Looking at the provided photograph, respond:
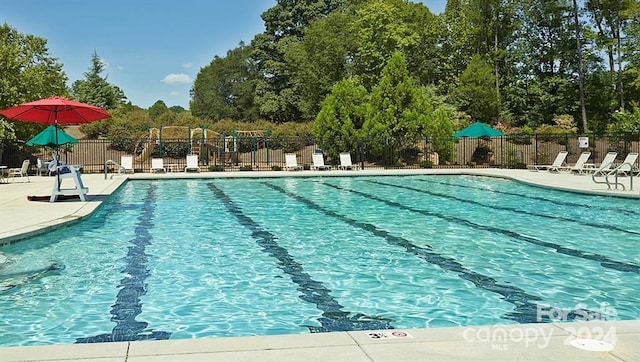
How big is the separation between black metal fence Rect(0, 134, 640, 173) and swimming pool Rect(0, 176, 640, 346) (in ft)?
51.7

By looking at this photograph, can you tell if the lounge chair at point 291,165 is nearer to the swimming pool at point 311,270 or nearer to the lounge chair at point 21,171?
the lounge chair at point 21,171

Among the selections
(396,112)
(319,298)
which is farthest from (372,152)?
(319,298)

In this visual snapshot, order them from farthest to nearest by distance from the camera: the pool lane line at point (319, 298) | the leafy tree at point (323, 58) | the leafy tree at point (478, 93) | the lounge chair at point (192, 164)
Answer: the leafy tree at point (323, 58) < the leafy tree at point (478, 93) < the lounge chair at point (192, 164) < the pool lane line at point (319, 298)

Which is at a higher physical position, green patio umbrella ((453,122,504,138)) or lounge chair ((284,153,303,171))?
green patio umbrella ((453,122,504,138))

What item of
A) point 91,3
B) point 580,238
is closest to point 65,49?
point 91,3

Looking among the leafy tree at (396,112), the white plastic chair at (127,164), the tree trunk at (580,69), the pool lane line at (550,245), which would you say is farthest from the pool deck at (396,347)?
the tree trunk at (580,69)

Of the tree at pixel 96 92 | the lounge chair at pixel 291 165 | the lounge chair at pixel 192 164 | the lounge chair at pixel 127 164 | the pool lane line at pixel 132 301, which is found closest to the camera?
the pool lane line at pixel 132 301

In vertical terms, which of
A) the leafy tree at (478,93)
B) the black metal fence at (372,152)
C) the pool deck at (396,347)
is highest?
A: the leafy tree at (478,93)

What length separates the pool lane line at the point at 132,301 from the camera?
457cm

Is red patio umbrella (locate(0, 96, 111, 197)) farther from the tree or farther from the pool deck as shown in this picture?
the tree

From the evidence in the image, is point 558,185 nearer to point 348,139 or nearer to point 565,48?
point 348,139

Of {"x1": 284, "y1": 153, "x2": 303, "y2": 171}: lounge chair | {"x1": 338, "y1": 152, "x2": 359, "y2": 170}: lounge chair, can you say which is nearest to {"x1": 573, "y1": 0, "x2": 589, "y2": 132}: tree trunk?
{"x1": 338, "y1": 152, "x2": 359, "y2": 170}: lounge chair

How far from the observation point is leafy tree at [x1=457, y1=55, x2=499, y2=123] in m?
42.9

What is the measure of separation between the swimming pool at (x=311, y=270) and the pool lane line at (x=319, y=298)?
0.09 feet
